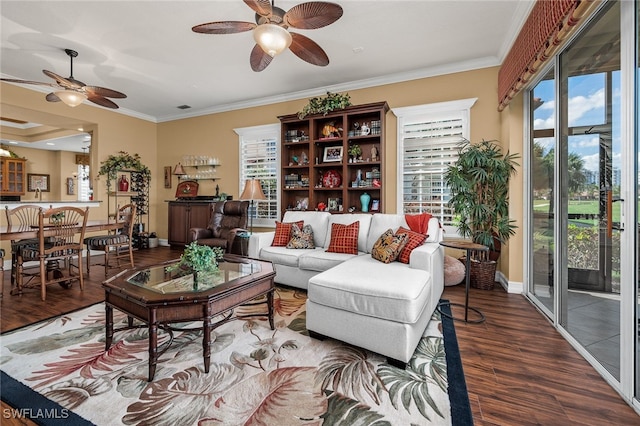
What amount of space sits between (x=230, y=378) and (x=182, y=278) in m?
0.85

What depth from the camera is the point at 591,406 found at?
1.58 metres

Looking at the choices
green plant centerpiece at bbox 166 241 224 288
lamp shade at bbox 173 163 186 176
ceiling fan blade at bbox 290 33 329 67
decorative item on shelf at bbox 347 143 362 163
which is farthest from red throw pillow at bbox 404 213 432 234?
lamp shade at bbox 173 163 186 176

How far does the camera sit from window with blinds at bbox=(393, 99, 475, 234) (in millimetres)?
4207

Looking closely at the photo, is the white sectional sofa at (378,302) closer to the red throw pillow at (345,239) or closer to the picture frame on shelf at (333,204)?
the red throw pillow at (345,239)

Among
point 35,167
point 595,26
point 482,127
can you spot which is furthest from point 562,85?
point 35,167

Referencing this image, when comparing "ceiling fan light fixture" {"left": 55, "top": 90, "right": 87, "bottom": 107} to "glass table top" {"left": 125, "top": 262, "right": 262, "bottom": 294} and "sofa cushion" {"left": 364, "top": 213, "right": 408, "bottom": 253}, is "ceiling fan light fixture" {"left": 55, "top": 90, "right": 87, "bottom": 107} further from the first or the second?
"sofa cushion" {"left": 364, "top": 213, "right": 408, "bottom": 253}

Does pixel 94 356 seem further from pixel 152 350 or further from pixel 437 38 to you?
pixel 437 38

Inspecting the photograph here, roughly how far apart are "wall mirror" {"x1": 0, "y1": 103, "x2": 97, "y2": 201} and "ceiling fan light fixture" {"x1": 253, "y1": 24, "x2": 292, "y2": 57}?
520 cm

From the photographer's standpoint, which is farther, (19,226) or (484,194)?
(484,194)

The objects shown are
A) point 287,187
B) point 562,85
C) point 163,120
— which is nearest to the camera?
point 562,85

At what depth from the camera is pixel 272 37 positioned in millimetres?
2406

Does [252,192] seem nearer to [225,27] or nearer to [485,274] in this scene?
[225,27]

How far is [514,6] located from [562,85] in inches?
39.9

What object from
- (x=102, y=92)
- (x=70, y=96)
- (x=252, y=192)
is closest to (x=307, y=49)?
(x=252, y=192)
